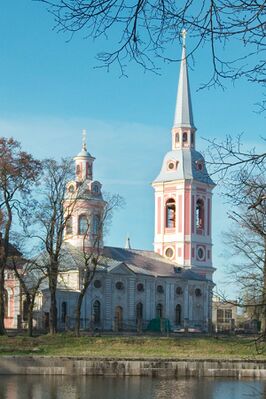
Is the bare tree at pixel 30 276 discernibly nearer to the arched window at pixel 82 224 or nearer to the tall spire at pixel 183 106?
the arched window at pixel 82 224

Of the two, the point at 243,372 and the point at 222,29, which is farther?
the point at 243,372

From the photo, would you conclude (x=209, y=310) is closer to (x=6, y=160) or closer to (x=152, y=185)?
(x=152, y=185)

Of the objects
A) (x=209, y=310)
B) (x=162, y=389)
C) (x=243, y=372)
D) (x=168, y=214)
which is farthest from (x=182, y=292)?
(x=162, y=389)

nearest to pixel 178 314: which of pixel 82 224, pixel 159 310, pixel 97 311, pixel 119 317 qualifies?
pixel 159 310

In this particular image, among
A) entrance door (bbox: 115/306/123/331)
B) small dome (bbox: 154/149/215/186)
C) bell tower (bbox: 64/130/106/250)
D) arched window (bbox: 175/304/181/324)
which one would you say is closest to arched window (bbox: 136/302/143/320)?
entrance door (bbox: 115/306/123/331)

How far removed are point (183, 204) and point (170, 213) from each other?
3.10 m

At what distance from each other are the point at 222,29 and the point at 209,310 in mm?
68281

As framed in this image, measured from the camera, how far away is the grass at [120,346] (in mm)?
36938

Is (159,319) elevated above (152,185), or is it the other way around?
(152,185)

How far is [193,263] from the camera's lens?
2963 inches

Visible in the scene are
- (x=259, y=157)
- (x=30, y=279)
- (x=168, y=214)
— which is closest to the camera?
(x=259, y=157)

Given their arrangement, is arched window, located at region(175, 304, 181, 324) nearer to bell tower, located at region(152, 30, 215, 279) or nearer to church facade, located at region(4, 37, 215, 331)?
church facade, located at region(4, 37, 215, 331)

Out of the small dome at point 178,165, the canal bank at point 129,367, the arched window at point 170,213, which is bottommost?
the canal bank at point 129,367

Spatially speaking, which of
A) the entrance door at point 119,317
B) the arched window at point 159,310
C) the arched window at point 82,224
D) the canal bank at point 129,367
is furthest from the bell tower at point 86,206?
the canal bank at point 129,367
